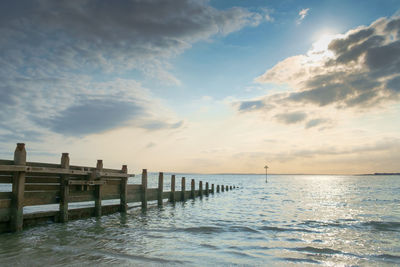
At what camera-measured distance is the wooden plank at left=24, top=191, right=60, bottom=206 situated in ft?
29.6

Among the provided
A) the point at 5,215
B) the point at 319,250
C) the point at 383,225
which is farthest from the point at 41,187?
the point at 383,225

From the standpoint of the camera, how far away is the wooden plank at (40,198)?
9.01 metres

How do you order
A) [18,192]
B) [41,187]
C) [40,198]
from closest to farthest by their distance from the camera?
[18,192] → [40,198] → [41,187]

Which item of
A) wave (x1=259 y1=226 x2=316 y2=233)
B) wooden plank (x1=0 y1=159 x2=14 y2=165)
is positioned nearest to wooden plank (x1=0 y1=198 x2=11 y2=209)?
wooden plank (x1=0 y1=159 x2=14 y2=165)

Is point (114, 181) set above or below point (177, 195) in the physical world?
above

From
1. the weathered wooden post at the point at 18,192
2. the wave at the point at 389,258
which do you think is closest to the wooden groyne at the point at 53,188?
the weathered wooden post at the point at 18,192

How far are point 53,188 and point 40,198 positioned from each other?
2.08ft

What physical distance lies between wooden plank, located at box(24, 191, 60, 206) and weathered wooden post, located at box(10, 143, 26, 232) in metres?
0.36

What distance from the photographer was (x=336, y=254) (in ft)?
24.8

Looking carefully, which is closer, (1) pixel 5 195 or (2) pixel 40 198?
(1) pixel 5 195

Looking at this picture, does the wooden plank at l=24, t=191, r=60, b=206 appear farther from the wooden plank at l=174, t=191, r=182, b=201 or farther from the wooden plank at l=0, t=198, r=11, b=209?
the wooden plank at l=174, t=191, r=182, b=201

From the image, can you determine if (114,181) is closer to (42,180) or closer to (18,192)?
(42,180)

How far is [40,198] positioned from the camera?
942 cm

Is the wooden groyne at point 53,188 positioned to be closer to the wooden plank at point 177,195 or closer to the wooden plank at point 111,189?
the wooden plank at point 111,189
